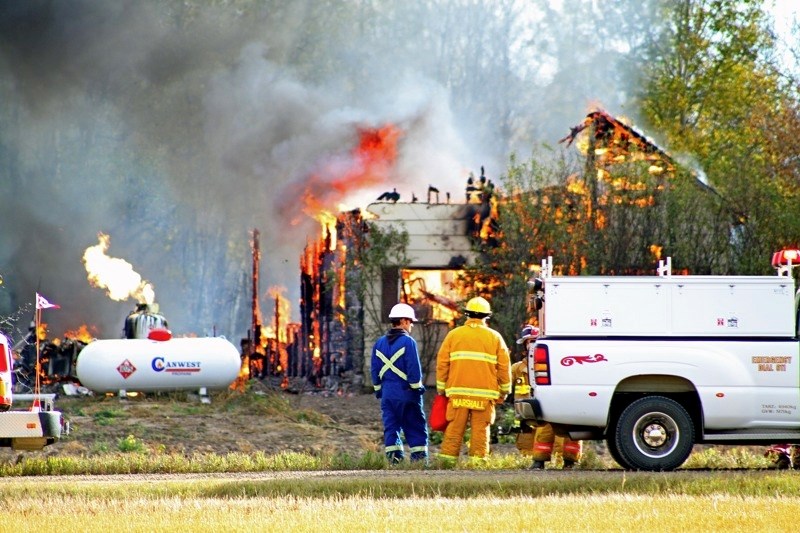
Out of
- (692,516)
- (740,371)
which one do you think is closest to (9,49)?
(740,371)

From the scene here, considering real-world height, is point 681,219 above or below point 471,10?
below

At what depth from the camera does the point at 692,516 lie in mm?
11281

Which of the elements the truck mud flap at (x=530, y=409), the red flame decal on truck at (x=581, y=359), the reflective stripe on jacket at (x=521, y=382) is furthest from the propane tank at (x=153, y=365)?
the red flame decal on truck at (x=581, y=359)

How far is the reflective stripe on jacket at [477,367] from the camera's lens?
16.1 m

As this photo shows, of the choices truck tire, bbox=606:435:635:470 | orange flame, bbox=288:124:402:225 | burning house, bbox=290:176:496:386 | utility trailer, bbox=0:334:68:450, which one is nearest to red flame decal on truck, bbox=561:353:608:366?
truck tire, bbox=606:435:635:470

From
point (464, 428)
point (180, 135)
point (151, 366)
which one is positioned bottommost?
point (464, 428)

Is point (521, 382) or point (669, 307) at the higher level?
point (669, 307)

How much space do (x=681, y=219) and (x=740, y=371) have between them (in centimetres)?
1493

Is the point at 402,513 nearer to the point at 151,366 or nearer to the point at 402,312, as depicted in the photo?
the point at 402,312

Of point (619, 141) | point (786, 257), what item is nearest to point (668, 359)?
point (786, 257)

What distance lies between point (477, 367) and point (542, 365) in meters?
0.95

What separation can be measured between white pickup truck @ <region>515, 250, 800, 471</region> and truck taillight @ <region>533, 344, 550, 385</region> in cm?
1

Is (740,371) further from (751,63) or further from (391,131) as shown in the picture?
(751,63)

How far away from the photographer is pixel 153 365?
89.0 ft
